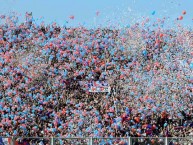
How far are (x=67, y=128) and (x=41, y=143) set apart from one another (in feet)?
4.39

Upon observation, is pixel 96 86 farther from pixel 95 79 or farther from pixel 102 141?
pixel 102 141

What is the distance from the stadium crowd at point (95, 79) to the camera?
31.9 feet

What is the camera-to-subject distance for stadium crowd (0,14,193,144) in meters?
9.73

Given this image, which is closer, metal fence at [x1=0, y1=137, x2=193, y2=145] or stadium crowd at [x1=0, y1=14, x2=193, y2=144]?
metal fence at [x1=0, y1=137, x2=193, y2=145]

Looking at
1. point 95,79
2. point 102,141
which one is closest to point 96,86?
point 95,79

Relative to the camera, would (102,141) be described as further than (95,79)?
No

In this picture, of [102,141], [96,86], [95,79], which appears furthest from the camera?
[95,79]

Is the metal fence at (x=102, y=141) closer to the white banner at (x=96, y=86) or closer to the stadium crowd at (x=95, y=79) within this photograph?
the stadium crowd at (x=95, y=79)

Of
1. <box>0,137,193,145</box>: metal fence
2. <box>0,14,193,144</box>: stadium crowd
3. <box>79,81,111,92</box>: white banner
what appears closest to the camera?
<box>0,137,193,145</box>: metal fence

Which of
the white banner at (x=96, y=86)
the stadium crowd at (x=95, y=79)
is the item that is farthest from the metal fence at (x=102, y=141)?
the white banner at (x=96, y=86)

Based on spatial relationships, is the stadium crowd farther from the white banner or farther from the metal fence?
the metal fence

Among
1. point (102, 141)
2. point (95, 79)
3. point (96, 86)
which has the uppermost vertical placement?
point (95, 79)

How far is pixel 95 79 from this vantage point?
418 inches

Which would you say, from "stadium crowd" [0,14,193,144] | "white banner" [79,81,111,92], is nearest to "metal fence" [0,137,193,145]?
"stadium crowd" [0,14,193,144]
